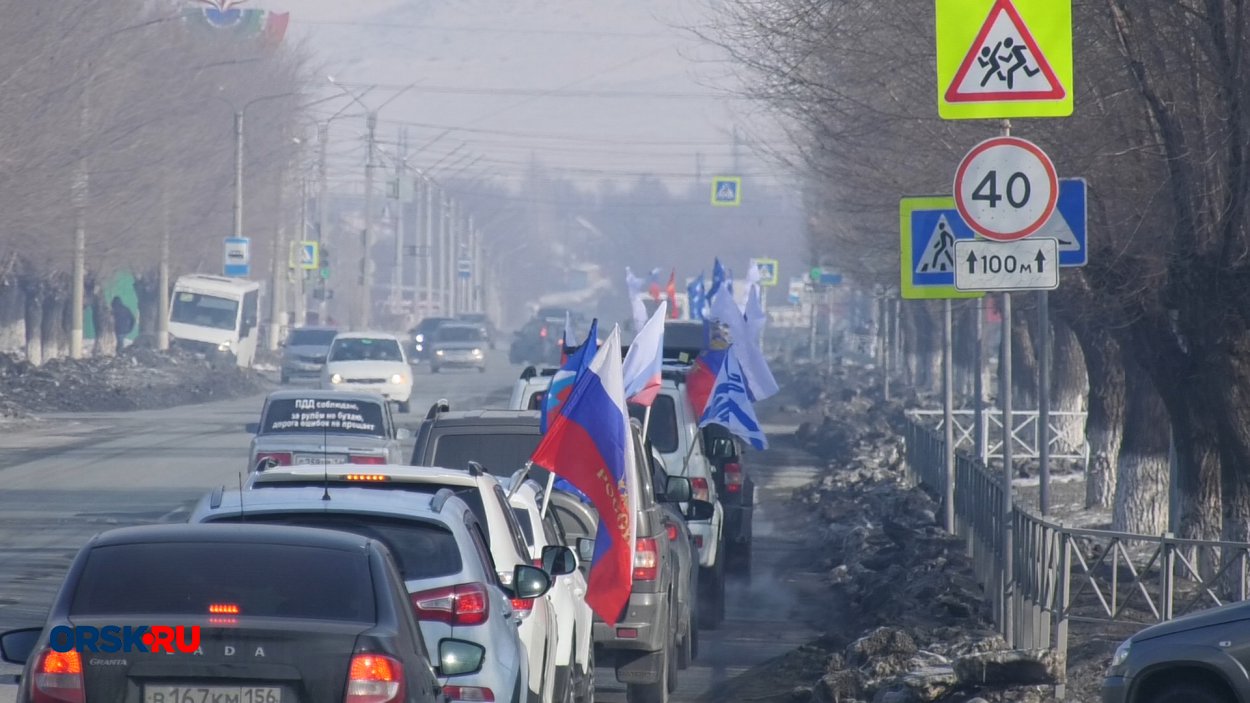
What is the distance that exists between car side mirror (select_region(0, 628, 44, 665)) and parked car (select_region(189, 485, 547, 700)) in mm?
968

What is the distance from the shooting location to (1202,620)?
848cm

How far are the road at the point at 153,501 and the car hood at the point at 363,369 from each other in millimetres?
1192

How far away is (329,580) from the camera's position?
588 cm

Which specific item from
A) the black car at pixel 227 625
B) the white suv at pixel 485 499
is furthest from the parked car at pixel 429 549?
the black car at pixel 227 625

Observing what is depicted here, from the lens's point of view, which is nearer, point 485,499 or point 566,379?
point 485,499

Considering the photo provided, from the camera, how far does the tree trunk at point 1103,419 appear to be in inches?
1006

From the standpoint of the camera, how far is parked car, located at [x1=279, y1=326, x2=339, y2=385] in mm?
53344

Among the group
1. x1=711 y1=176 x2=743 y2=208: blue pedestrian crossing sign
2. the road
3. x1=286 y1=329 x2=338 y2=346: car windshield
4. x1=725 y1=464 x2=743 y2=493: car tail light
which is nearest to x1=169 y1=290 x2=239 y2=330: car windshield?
x1=286 y1=329 x2=338 y2=346: car windshield

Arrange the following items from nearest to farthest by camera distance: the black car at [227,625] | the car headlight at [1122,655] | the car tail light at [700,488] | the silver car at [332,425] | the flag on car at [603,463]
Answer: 1. the black car at [227,625]
2. the car headlight at [1122,655]
3. the flag on car at [603,463]
4. the car tail light at [700,488]
5. the silver car at [332,425]

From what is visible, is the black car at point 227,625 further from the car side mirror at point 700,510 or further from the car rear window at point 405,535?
the car side mirror at point 700,510

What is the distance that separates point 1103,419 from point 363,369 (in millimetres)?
18959

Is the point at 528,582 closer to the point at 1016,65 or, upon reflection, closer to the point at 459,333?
the point at 1016,65

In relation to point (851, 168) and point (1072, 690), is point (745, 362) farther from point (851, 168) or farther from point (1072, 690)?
point (1072, 690)

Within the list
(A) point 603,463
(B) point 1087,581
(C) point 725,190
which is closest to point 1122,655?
(B) point 1087,581
